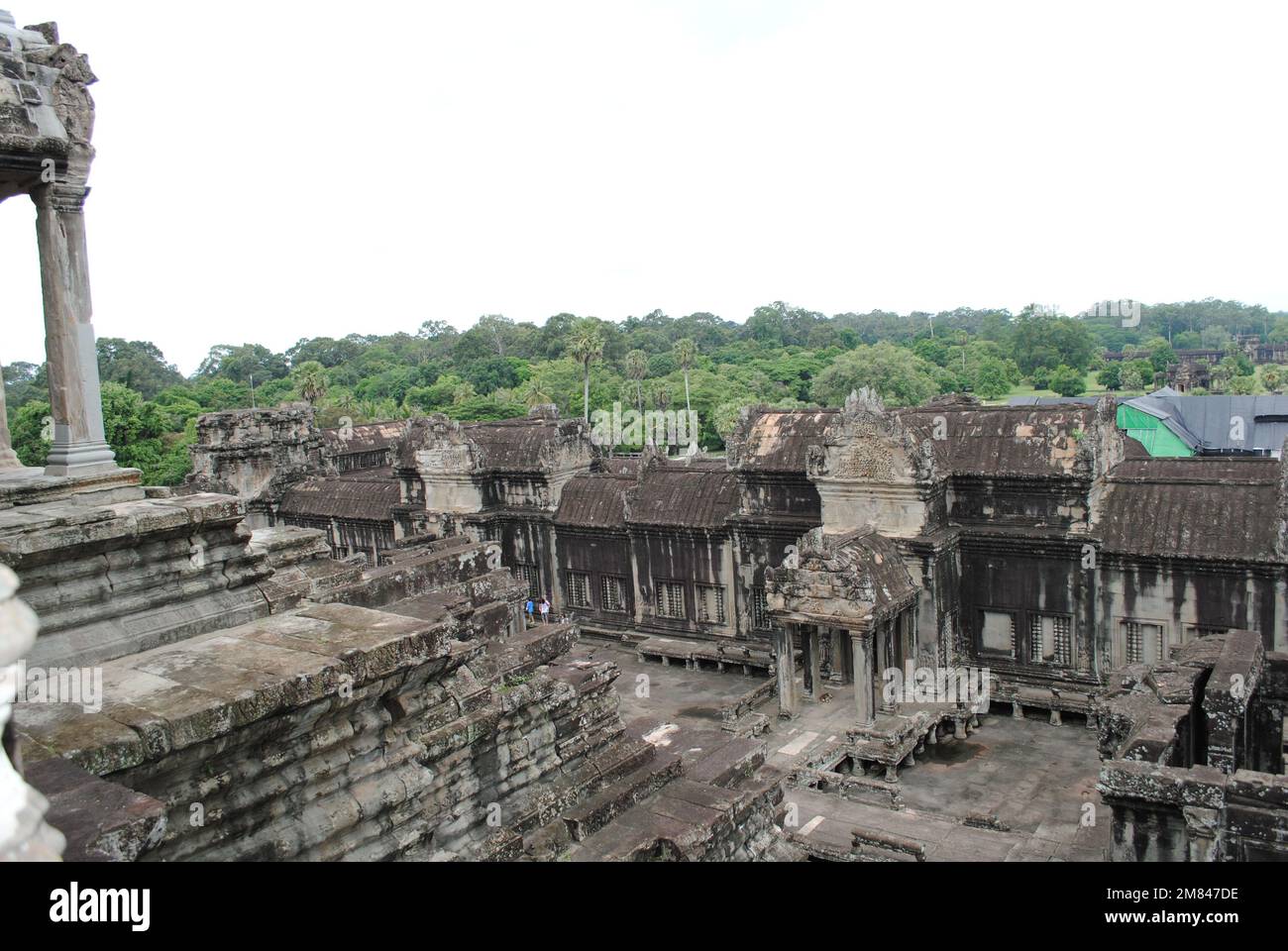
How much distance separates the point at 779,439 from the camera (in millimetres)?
24047

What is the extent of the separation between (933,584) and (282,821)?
16209 millimetres

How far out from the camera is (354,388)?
4508 inches

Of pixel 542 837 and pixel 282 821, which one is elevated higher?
pixel 282 821

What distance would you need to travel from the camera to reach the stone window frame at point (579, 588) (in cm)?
2748

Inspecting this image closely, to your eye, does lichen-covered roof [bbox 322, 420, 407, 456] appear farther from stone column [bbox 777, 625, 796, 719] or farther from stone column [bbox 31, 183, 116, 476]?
stone column [bbox 31, 183, 116, 476]

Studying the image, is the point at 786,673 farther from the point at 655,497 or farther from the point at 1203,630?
the point at 1203,630

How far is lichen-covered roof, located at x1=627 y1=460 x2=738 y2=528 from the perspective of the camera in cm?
2498

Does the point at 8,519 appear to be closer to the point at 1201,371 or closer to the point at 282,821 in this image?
the point at 282,821

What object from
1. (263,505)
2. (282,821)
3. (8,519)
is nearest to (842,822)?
(282,821)

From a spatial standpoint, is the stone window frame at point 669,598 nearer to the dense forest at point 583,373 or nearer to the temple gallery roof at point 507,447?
the temple gallery roof at point 507,447

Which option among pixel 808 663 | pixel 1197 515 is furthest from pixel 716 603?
pixel 1197 515

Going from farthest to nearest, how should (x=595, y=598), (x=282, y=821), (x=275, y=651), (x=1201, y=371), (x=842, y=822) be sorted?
(x=1201, y=371) → (x=595, y=598) → (x=842, y=822) → (x=275, y=651) → (x=282, y=821)

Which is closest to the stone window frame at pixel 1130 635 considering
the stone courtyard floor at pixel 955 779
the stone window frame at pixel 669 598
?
the stone courtyard floor at pixel 955 779

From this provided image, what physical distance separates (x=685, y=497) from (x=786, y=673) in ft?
21.4
